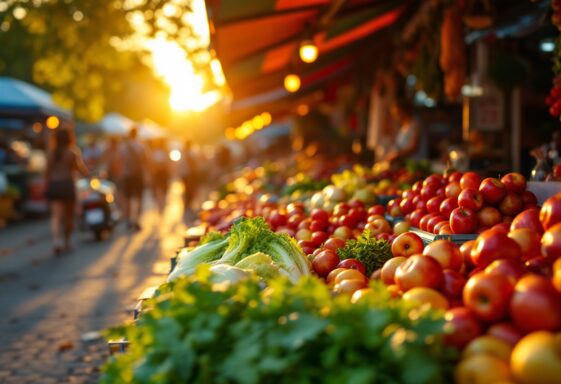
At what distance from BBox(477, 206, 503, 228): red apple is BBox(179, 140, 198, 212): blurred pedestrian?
1639 cm

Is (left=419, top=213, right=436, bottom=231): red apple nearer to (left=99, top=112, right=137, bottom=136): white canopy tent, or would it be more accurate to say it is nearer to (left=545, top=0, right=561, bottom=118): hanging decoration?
(left=545, top=0, right=561, bottom=118): hanging decoration

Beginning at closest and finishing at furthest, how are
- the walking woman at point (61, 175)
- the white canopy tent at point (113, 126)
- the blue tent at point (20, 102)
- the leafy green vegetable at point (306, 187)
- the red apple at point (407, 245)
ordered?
the red apple at point (407, 245), the leafy green vegetable at point (306, 187), the walking woman at point (61, 175), the blue tent at point (20, 102), the white canopy tent at point (113, 126)

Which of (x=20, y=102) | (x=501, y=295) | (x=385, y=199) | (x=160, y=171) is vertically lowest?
(x=501, y=295)

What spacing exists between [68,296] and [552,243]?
7.39 metres

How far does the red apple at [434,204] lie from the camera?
460cm

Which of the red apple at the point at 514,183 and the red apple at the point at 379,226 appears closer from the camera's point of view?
the red apple at the point at 514,183

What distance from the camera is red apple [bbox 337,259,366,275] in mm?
3795

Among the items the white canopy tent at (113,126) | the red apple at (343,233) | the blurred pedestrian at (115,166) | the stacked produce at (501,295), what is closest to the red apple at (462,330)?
the stacked produce at (501,295)

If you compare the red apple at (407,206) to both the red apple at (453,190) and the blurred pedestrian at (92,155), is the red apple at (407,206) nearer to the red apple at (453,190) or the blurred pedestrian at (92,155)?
the red apple at (453,190)

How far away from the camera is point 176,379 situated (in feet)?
7.57

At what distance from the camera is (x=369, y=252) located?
404 centimetres

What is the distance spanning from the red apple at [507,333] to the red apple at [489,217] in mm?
1553

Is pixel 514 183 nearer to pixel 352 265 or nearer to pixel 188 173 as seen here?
pixel 352 265

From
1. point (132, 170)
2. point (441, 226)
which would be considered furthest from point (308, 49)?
point (132, 170)
